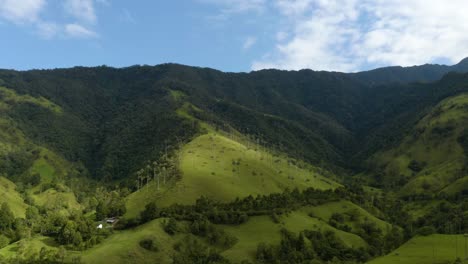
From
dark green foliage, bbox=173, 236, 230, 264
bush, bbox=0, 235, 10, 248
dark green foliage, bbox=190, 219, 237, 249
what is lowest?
bush, bbox=0, 235, 10, 248

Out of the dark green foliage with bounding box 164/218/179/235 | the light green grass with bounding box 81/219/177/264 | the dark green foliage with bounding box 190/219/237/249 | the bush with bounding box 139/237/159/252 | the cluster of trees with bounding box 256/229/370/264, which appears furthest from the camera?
the dark green foliage with bounding box 190/219/237/249

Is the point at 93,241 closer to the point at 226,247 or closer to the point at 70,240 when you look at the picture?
the point at 70,240

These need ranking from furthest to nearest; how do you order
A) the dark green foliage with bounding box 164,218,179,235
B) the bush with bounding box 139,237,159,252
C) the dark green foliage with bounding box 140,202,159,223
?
the dark green foliage with bounding box 140,202,159,223
the dark green foliage with bounding box 164,218,179,235
the bush with bounding box 139,237,159,252

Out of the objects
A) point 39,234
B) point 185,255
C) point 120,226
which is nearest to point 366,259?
point 185,255

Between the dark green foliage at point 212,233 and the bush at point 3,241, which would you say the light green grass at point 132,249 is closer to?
the dark green foliage at point 212,233

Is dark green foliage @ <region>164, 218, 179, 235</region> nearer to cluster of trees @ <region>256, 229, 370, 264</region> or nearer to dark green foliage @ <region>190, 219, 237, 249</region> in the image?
dark green foliage @ <region>190, 219, 237, 249</region>

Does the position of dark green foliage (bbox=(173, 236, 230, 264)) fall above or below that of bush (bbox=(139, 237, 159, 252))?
A: below

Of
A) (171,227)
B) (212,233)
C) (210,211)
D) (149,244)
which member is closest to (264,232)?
(212,233)

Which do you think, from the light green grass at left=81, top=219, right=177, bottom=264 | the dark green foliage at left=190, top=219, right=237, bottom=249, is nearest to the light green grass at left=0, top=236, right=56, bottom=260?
the light green grass at left=81, top=219, right=177, bottom=264

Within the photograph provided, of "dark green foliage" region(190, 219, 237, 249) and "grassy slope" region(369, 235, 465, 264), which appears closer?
"grassy slope" region(369, 235, 465, 264)
